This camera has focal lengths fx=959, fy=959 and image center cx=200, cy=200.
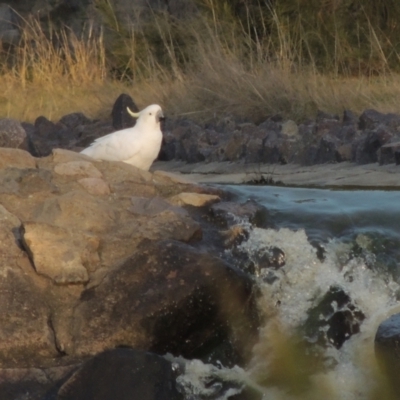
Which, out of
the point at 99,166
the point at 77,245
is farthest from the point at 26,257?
the point at 99,166

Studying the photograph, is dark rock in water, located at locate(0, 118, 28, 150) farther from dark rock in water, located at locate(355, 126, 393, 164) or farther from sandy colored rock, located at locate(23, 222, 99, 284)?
sandy colored rock, located at locate(23, 222, 99, 284)

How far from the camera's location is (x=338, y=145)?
8.24 meters

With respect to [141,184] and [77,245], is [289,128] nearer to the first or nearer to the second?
[141,184]

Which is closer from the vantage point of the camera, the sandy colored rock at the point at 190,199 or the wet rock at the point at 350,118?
the sandy colored rock at the point at 190,199

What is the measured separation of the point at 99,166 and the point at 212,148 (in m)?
4.14

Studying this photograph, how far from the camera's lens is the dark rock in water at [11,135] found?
9.30 metres

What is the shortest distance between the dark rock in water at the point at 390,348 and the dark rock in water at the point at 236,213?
1.24m

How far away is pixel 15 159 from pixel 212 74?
7.03 m

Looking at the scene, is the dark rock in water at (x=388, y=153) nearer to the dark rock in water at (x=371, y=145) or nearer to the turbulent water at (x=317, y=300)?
the dark rock in water at (x=371, y=145)

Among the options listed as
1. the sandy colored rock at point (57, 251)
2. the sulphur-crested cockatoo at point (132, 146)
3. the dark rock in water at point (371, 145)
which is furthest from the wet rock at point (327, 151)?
the sandy colored rock at point (57, 251)

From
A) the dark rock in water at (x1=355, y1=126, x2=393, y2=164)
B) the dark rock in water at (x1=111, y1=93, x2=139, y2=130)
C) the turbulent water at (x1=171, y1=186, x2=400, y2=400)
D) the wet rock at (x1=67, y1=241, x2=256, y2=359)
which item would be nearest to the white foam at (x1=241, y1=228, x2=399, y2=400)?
the turbulent water at (x1=171, y1=186, x2=400, y2=400)

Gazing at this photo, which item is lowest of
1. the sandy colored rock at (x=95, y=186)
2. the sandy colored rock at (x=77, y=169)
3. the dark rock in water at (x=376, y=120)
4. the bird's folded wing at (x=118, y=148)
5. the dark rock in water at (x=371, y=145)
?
the dark rock in water at (x=376, y=120)

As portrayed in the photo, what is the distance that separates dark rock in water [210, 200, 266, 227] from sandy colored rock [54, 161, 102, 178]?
0.68 meters

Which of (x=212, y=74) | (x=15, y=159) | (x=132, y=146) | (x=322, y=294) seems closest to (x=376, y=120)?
(x=132, y=146)
